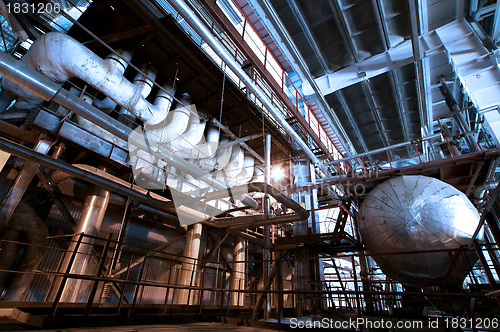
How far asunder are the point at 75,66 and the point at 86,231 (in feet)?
13.4

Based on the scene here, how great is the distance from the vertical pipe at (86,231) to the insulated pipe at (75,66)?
2.69m

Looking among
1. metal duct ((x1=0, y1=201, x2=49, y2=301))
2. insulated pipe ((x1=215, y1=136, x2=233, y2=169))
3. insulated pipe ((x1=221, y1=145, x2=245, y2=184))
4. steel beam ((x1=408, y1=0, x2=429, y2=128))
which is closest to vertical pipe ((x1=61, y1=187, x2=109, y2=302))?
metal duct ((x1=0, y1=201, x2=49, y2=301))

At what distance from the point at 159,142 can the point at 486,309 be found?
9.42m

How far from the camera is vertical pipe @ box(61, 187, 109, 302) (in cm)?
571

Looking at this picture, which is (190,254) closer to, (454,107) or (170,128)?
(170,128)

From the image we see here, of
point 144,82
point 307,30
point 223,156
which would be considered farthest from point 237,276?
point 307,30

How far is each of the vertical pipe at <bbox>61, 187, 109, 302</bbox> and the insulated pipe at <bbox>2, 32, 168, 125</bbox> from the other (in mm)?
2687

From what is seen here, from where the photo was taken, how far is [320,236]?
9.82 m

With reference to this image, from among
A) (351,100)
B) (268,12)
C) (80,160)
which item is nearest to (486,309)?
(351,100)

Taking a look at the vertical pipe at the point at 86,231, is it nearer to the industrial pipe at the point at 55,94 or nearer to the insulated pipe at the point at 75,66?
the industrial pipe at the point at 55,94

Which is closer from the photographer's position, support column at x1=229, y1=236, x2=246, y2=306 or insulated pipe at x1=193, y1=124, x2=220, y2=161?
insulated pipe at x1=193, y1=124, x2=220, y2=161

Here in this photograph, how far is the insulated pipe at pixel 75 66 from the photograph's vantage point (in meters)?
5.34

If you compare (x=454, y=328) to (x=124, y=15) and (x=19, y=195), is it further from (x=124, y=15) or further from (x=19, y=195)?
(x=124, y=15)

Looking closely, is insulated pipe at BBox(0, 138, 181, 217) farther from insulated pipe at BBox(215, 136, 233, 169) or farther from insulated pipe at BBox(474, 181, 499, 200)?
insulated pipe at BBox(474, 181, 499, 200)
